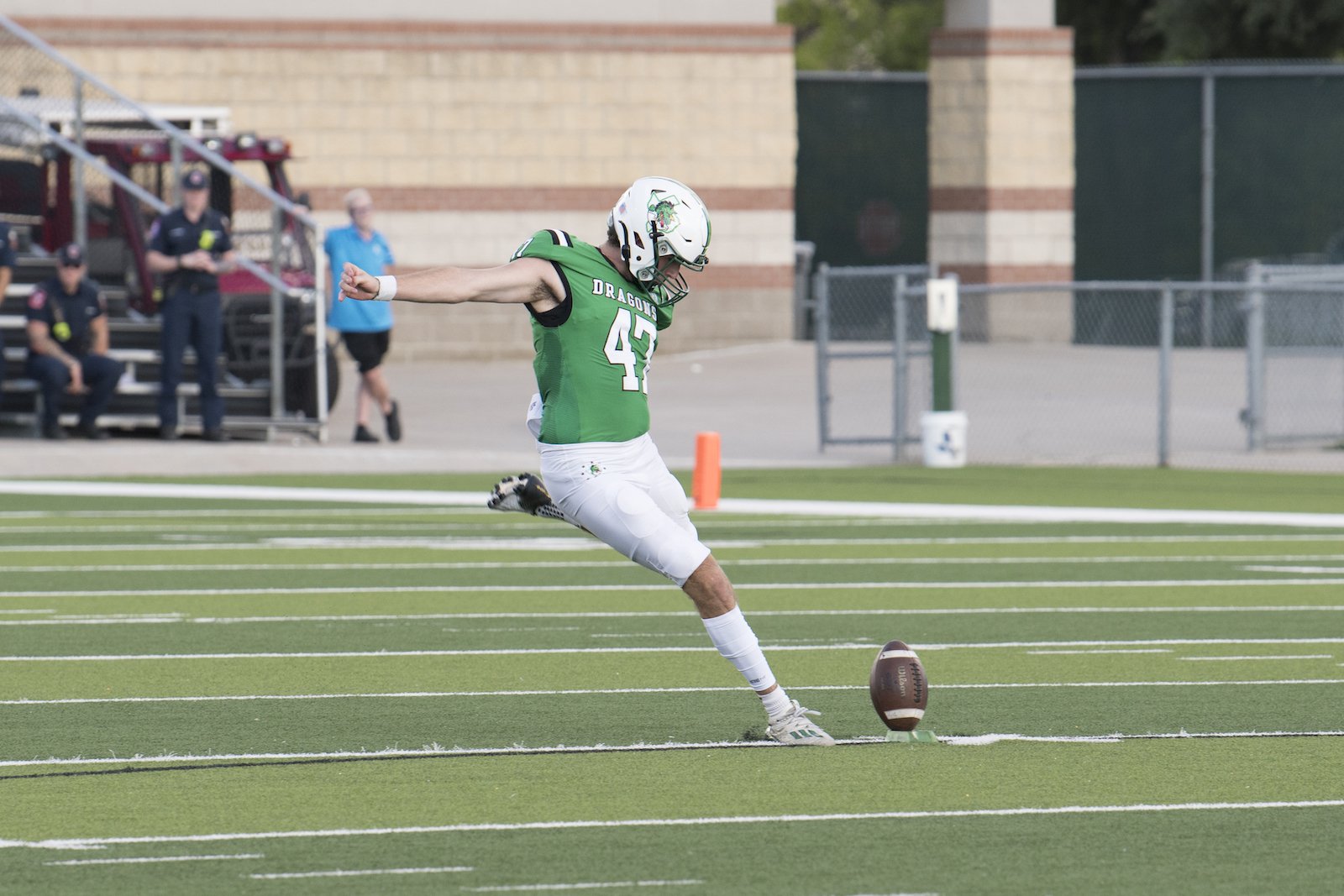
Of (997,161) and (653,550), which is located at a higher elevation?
(997,161)

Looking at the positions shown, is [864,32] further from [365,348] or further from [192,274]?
[192,274]

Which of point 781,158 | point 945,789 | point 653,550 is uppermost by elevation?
point 781,158

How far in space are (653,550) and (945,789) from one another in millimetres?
1242

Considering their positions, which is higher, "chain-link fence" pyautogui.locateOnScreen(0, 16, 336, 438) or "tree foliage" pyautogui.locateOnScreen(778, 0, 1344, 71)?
"tree foliage" pyautogui.locateOnScreen(778, 0, 1344, 71)

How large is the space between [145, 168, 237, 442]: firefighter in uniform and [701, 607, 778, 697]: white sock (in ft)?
40.1

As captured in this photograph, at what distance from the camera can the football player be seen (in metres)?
7.36

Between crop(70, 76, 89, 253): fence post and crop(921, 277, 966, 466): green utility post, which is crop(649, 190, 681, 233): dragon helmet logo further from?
crop(70, 76, 89, 253): fence post

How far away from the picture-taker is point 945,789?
22.7ft

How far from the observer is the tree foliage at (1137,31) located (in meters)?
38.3

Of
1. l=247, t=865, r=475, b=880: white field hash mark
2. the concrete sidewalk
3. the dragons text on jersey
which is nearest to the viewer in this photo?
l=247, t=865, r=475, b=880: white field hash mark

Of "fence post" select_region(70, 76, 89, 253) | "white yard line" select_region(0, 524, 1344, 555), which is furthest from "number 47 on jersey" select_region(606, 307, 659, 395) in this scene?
"fence post" select_region(70, 76, 89, 253)

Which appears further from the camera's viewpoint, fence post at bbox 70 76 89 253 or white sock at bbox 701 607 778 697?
fence post at bbox 70 76 89 253

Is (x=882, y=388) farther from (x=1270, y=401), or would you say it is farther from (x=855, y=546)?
(x=855, y=546)


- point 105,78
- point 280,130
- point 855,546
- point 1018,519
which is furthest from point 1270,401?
point 105,78
